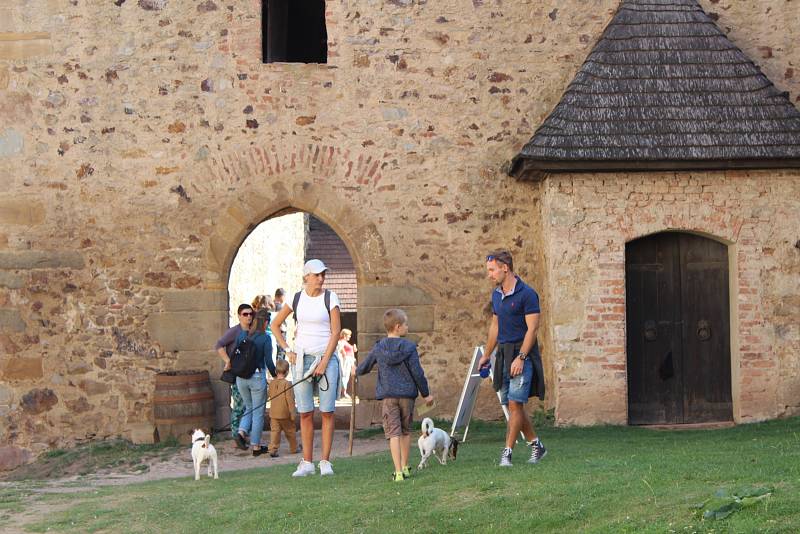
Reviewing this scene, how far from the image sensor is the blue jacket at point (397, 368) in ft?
26.3

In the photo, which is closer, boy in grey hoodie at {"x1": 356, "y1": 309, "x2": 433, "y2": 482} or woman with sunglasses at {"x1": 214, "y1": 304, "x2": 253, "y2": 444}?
boy in grey hoodie at {"x1": 356, "y1": 309, "x2": 433, "y2": 482}

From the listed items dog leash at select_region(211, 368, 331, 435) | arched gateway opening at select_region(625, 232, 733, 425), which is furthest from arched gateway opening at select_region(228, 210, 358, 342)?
arched gateway opening at select_region(625, 232, 733, 425)

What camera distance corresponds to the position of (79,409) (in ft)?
40.1

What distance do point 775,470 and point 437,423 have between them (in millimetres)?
5523

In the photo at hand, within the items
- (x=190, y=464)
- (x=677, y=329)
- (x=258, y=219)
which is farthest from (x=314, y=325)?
(x=677, y=329)

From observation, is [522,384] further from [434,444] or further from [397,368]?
[397,368]

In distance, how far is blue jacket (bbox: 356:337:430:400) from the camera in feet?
26.3

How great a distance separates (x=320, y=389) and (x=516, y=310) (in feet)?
5.54

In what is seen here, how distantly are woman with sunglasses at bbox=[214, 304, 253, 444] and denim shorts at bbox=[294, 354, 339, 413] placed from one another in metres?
2.42

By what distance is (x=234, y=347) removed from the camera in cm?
Answer: 1098

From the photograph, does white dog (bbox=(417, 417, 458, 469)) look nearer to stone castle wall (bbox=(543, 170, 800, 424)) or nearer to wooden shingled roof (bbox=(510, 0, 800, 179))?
stone castle wall (bbox=(543, 170, 800, 424))

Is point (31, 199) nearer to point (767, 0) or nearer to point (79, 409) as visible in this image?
point (79, 409)

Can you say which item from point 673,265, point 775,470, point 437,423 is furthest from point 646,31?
point 775,470

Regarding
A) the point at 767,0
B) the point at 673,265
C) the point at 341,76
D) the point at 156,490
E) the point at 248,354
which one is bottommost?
the point at 156,490
